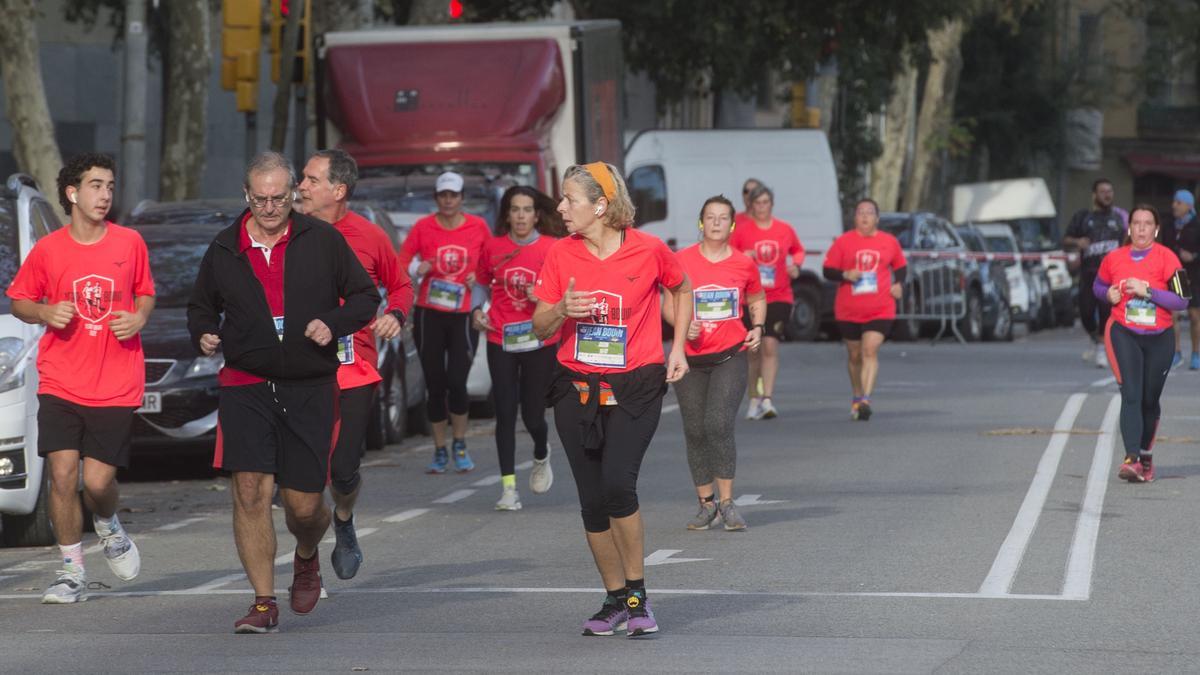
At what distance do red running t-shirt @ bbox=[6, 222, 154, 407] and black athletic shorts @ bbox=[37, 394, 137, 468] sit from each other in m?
0.04

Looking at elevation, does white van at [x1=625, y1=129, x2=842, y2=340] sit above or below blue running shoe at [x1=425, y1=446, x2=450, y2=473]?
above

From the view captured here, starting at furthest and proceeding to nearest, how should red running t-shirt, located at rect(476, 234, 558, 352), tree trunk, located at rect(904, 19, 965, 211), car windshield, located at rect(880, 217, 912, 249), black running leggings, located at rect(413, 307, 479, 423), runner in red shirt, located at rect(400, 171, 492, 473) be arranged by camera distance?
1. tree trunk, located at rect(904, 19, 965, 211)
2. car windshield, located at rect(880, 217, 912, 249)
3. black running leggings, located at rect(413, 307, 479, 423)
4. runner in red shirt, located at rect(400, 171, 492, 473)
5. red running t-shirt, located at rect(476, 234, 558, 352)

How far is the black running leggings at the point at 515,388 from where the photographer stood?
45.5ft

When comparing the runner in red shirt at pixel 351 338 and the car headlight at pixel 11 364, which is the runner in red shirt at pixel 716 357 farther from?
the car headlight at pixel 11 364

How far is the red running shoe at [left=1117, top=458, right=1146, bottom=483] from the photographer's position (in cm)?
1476

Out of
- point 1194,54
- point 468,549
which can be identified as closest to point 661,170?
point 468,549

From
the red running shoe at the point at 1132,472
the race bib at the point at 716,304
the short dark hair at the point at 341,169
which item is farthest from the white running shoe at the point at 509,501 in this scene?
the red running shoe at the point at 1132,472

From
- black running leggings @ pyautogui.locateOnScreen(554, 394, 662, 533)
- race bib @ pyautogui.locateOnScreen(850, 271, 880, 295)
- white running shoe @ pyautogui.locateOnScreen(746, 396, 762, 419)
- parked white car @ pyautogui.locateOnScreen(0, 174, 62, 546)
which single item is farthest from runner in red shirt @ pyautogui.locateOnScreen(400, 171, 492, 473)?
black running leggings @ pyautogui.locateOnScreen(554, 394, 662, 533)

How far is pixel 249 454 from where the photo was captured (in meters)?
8.92

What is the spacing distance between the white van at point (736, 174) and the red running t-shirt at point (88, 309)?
20993 mm

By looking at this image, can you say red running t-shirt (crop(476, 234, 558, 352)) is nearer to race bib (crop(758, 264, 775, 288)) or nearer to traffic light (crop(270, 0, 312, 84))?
race bib (crop(758, 264, 775, 288))

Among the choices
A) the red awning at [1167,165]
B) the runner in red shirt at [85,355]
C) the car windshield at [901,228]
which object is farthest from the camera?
the red awning at [1167,165]

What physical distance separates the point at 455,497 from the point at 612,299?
5.60 meters

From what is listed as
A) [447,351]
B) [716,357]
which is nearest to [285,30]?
[447,351]
